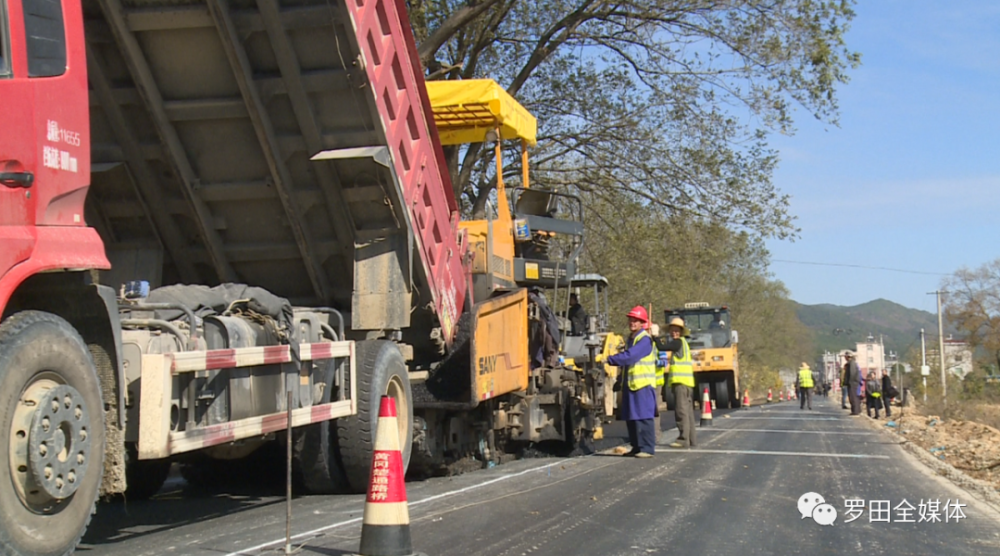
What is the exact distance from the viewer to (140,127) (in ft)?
22.4

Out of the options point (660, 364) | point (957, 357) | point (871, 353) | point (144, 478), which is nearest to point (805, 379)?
point (660, 364)

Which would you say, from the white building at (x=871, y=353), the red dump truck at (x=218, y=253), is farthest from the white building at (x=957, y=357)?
the red dump truck at (x=218, y=253)

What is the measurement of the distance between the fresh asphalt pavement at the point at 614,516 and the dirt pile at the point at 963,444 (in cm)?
149

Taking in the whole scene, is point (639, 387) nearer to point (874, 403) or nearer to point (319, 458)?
point (319, 458)

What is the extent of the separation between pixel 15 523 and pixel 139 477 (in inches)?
147

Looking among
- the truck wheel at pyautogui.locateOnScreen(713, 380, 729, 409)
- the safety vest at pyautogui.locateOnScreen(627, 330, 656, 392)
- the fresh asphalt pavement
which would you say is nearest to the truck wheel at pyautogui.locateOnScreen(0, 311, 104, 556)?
the fresh asphalt pavement

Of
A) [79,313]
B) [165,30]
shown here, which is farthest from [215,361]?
[165,30]

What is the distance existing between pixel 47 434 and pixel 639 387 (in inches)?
294

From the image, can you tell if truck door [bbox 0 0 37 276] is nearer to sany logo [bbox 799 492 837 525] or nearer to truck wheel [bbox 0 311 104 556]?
truck wheel [bbox 0 311 104 556]

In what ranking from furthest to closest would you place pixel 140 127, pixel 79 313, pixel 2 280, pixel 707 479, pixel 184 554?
pixel 707 479
pixel 140 127
pixel 184 554
pixel 79 313
pixel 2 280

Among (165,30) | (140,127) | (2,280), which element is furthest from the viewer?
(140,127)

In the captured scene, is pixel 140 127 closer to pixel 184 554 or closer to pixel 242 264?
pixel 242 264

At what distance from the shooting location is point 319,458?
7.25 metres

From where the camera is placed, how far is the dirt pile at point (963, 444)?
10766mm
